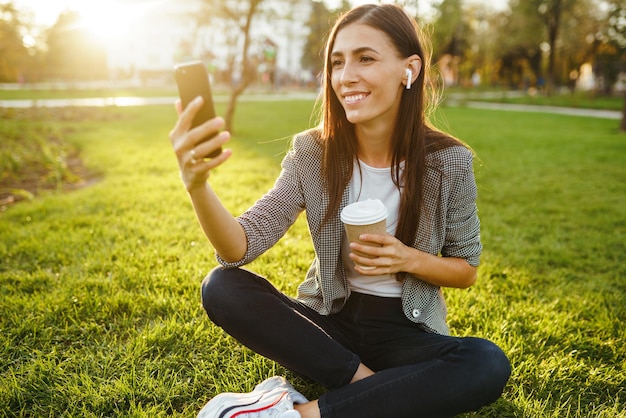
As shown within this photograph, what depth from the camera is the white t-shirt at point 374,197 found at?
1934 millimetres

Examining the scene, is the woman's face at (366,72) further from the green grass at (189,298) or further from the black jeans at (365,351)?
the green grass at (189,298)

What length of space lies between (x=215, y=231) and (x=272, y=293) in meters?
0.37

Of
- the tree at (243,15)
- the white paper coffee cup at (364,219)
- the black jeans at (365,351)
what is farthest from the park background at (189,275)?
the white paper coffee cup at (364,219)

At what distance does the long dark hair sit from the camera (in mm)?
1895

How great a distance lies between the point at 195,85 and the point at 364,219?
0.63 m

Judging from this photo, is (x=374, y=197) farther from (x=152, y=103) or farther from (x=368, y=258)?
(x=152, y=103)

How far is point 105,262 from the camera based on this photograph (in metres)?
3.03

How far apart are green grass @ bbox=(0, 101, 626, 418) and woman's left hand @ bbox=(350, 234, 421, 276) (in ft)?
2.13

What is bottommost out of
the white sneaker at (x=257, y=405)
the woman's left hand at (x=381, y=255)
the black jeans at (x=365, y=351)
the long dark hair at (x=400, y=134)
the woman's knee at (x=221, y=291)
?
the white sneaker at (x=257, y=405)

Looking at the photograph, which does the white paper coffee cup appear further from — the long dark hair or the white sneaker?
the white sneaker

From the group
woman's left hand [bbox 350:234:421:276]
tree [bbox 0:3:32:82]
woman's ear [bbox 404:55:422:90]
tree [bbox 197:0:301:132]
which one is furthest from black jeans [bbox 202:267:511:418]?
tree [bbox 0:3:32:82]

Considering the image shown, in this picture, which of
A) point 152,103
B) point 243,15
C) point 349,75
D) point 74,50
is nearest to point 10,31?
point 152,103

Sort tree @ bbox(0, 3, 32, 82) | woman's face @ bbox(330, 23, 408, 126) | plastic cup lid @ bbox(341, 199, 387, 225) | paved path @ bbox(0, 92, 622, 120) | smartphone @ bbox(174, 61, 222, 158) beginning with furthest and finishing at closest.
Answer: tree @ bbox(0, 3, 32, 82), paved path @ bbox(0, 92, 622, 120), woman's face @ bbox(330, 23, 408, 126), plastic cup lid @ bbox(341, 199, 387, 225), smartphone @ bbox(174, 61, 222, 158)

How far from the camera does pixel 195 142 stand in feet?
4.15
